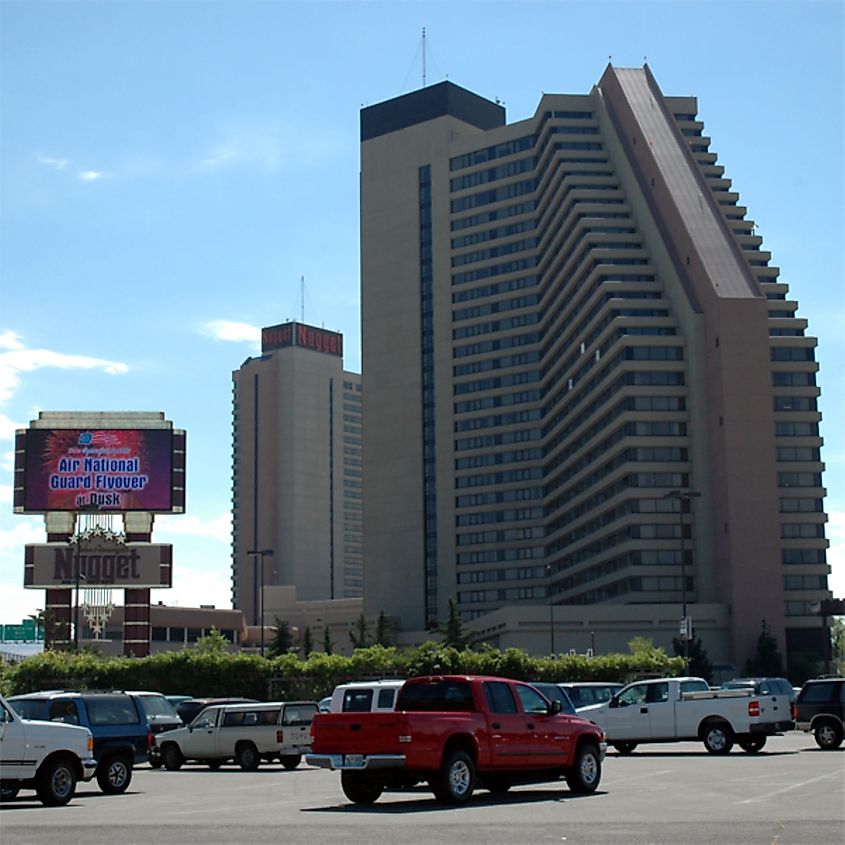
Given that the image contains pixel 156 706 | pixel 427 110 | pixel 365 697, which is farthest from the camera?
pixel 427 110

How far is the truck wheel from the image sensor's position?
21.2 m

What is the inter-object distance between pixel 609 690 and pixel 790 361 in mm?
74679

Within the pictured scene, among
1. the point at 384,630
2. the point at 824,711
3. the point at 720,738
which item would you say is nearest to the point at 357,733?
the point at 720,738

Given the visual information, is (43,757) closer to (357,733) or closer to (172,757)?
(357,733)

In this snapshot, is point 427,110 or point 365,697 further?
point 427,110

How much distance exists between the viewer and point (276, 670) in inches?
2114

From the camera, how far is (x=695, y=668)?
304ft

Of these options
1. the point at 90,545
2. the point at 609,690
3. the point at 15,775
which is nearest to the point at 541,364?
the point at 90,545

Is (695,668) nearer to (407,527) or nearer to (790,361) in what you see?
(790,361)

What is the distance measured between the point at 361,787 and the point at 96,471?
74.3m

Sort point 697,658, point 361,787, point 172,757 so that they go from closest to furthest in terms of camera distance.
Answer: point 361,787 → point 172,757 → point 697,658

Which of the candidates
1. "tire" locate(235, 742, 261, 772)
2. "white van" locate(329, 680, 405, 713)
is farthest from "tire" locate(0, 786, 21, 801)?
"tire" locate(235, 742, 261, 772)

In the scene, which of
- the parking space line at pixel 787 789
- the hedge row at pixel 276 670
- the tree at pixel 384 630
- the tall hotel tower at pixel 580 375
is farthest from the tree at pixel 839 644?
the parking space line at pixel 787 789

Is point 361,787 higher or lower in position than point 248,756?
higher
